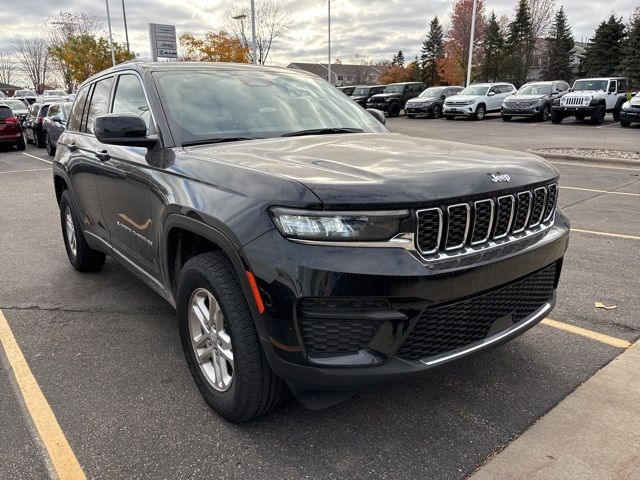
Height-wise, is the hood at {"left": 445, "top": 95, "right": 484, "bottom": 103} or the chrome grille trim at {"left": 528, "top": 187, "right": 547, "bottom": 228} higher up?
the hood at {"left": 445, "top": 95, "right": 484, "bottom": 103}

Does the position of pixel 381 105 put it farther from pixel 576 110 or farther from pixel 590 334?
pixel 590 334

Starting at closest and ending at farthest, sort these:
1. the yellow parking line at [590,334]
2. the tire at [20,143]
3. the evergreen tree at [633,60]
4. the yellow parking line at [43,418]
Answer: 1. the yellow parking line at [43,418]
2. the yellow parking line at [590,334]
3. the tire at [20,143]
4. the evergreen tree at [633,60]

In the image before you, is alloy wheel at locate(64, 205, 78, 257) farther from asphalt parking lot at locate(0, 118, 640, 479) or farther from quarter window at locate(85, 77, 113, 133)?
quarter window at locate(85, 77, 113, 133)

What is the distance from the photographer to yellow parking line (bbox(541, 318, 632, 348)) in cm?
337

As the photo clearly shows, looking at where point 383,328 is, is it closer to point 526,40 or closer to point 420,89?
point 420,89

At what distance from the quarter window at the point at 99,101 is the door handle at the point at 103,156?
15.7 inches

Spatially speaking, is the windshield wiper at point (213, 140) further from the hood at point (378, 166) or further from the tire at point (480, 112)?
the tire at point (480, 112)

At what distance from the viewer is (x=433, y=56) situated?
66500 mm

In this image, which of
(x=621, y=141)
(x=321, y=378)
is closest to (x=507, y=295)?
(x=321, y=378)

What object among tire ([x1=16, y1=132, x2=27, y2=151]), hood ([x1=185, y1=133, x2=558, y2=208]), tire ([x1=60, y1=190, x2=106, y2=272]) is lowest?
tire ([x1=16, y1=132, x2=27, y2=151])

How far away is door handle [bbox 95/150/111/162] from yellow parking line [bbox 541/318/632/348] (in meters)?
3.27

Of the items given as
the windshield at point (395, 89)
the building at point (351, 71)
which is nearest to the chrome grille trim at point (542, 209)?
the windshield at point (395, 89)

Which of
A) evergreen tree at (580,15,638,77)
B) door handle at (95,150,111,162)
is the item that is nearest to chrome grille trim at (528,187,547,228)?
door handle at (95,150,111,162)

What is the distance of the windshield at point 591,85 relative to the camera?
2286 cm
